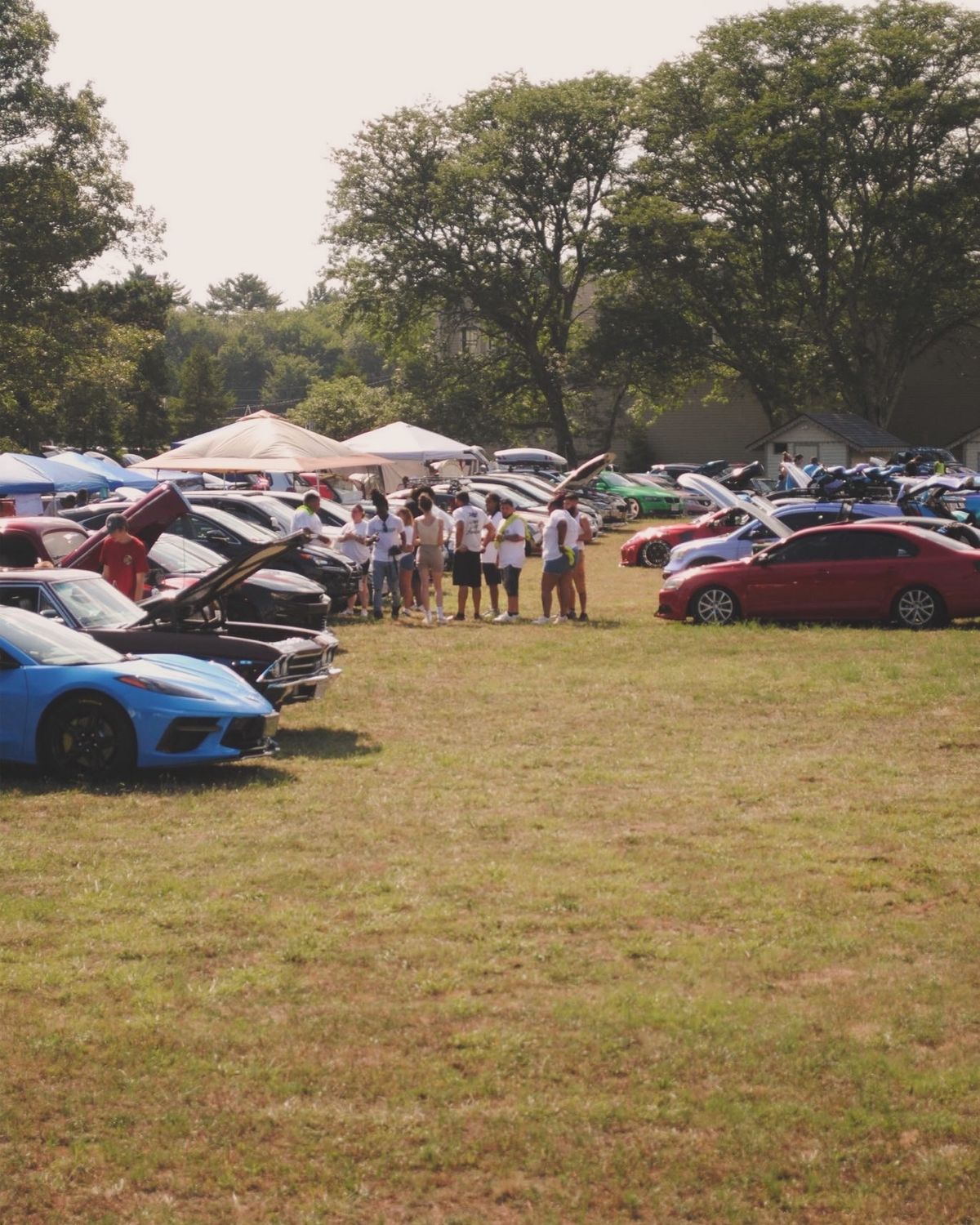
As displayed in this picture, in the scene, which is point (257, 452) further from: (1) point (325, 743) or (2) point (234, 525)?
(1) point (325, 743)

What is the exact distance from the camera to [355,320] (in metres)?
72.4

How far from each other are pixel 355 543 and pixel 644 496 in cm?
2825

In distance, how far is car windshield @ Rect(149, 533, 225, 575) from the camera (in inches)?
816

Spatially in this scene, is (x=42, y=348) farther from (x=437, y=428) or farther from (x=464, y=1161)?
(x=464, y=1161)

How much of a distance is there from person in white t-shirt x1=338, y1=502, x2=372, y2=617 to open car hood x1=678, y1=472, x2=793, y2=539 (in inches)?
183

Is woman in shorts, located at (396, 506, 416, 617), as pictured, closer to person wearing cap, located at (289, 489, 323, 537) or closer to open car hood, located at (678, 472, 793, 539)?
person wearing cap, located at (289, 489, 323, 537)

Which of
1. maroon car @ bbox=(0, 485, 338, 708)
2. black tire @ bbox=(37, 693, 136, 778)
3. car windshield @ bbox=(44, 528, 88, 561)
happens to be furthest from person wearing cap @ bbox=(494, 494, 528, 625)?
black tire @ bbox=(37, 693, 136, 778)

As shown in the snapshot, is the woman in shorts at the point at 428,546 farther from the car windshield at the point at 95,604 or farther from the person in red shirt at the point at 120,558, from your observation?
the car windshield at the point at 95,604

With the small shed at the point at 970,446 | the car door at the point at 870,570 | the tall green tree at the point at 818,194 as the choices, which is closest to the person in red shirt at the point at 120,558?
the car door at the point at 870,570

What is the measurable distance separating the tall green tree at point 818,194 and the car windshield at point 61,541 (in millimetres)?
44352

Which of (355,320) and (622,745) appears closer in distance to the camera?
(622,745)

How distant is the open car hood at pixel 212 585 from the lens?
46.1 feet

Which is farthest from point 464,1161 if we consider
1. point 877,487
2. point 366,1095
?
point 877,487

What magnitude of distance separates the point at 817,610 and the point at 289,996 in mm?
15327
